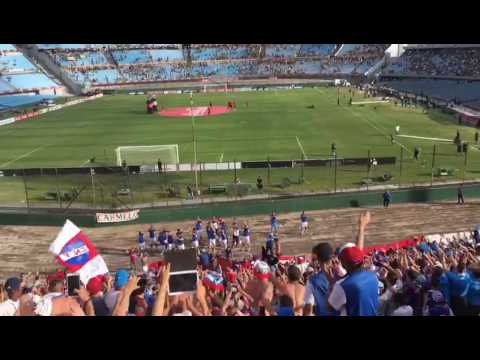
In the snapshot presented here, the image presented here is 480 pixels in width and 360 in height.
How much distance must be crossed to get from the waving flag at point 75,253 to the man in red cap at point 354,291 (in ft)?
9.99

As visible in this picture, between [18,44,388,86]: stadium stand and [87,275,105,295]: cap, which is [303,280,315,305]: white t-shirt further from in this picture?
[18,44,388,86]: stadium stand

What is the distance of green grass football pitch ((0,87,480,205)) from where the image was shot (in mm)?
28281

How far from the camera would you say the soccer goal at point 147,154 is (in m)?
31.1

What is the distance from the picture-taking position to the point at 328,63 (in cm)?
9744

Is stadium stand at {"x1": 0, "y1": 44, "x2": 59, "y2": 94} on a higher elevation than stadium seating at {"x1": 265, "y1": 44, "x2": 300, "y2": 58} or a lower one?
lower

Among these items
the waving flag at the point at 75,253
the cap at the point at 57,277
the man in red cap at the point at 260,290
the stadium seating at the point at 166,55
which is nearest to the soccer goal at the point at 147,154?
the cap at the point at 57,277

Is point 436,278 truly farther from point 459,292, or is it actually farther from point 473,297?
point 473,297

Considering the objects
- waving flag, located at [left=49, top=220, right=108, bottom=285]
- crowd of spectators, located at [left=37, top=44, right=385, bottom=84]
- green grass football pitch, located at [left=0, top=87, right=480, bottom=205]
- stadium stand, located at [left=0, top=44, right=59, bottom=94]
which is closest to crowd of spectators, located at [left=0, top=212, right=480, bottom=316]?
waving flag, located at [left=49, top=220, right=108, bottom=285]

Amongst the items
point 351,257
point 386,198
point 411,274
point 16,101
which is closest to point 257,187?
point 386,198

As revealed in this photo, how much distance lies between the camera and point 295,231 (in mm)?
20328

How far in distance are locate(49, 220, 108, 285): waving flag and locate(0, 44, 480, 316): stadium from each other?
0.03 m

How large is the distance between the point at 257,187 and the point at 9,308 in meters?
20.2
